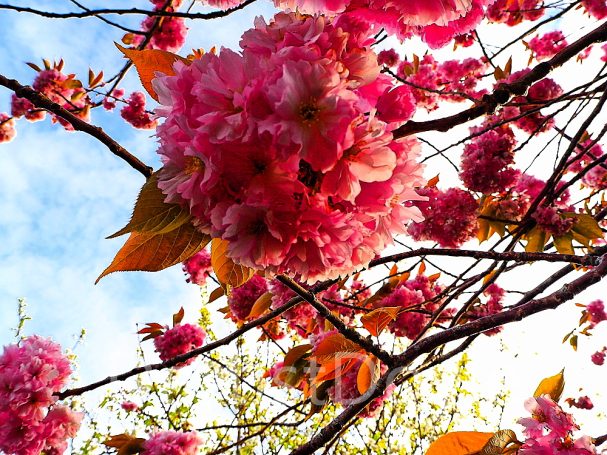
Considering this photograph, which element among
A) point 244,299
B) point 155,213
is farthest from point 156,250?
point 244,299

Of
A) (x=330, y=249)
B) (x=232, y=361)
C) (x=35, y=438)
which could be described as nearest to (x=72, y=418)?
(x=35, y=438)

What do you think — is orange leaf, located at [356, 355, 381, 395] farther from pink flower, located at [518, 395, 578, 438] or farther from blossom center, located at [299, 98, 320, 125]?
blossom center, located at [299, 98, 320, 125]

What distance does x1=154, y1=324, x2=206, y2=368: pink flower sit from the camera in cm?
383

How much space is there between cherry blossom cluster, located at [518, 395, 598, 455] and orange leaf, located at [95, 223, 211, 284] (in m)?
0.93

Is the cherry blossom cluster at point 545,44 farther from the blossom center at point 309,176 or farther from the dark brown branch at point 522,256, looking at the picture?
the blossom center at point 309,176

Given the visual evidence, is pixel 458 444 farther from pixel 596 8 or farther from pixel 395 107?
pixel 596 8

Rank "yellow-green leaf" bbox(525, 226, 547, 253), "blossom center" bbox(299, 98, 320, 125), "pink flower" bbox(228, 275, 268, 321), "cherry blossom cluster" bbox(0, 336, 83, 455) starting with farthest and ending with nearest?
"pink flower" bbox(228, 275, 268, 321)
"yellow-green leaf" bbox(525, 226, 547, 253)
"cherry blossom cluster" bbox(0, 336, 83, 455)
"blossom center" bbox(299, 98, 320, 125)

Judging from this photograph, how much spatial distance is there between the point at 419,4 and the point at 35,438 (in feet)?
7.13

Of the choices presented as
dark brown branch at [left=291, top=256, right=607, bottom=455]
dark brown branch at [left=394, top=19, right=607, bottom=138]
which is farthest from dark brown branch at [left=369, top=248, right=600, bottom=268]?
dark brown branch at [left=394, top=19, right=607, bottom=138]

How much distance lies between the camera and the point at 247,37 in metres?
0.73

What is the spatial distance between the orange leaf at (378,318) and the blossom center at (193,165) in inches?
36.3

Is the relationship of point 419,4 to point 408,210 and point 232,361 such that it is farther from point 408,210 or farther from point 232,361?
point 232,361

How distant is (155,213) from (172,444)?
237 centimetres

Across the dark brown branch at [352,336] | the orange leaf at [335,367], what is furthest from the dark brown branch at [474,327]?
the orange leaf at [335,367]
